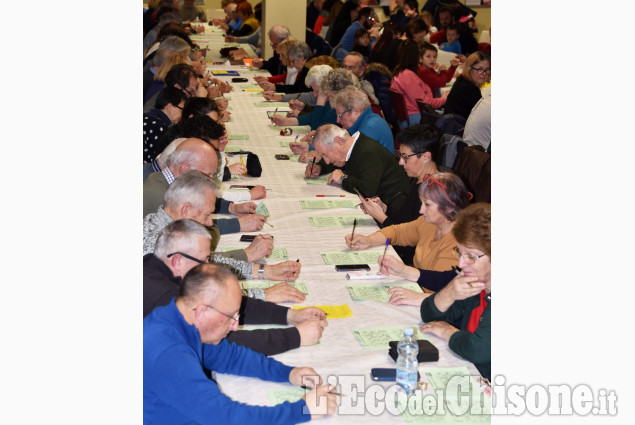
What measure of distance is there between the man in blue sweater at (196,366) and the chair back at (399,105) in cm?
431

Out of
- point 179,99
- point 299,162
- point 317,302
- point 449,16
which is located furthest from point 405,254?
point 449,16

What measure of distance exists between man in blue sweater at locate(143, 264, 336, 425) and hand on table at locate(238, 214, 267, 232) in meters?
1.53

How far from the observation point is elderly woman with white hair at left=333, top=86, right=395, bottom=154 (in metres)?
4.99

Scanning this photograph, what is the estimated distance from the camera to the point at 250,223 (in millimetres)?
3787

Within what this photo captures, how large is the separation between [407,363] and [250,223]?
1.66m

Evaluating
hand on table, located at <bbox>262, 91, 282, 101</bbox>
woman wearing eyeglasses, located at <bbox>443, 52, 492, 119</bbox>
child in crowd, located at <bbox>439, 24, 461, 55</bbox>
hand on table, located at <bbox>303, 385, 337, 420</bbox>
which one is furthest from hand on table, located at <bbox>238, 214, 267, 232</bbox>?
child in crowd, located at <bbox>439, 24, 461, 55</bbox>

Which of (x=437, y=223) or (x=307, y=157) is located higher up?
(x=437, y=223)

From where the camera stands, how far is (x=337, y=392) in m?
2.25

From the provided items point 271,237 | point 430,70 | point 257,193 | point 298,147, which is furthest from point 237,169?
point 430,70

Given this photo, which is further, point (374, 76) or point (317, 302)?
point (374, 76)

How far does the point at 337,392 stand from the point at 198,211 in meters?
1.25

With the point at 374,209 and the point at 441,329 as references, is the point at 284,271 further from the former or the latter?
the point at 374,209

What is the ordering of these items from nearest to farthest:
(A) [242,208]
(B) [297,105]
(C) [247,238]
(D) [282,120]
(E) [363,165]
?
1. (C) [247,238]
2. (A) [242,208]
3. (E) [363,165]
4. (D) [282,120]
5. (B) [297,105]

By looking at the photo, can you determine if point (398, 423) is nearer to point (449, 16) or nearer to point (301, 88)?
point (301, 88)
